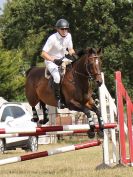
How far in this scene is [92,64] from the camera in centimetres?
995

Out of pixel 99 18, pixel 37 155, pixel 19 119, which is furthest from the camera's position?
pixel 99 18

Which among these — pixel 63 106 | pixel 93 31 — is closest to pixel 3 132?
pixel 63 106

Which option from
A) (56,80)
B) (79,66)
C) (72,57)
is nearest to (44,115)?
(56,80)

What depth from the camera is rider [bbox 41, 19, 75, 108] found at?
10352mm

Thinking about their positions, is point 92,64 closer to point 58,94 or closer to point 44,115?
point 58,94

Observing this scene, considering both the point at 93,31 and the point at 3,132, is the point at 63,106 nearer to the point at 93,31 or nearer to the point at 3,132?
the point at 3,132

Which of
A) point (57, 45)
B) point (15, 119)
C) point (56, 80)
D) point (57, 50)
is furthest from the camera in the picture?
point (15, 119)

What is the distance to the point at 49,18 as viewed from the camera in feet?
132

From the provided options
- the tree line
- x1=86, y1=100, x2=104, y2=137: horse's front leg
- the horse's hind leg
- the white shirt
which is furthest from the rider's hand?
the tree line

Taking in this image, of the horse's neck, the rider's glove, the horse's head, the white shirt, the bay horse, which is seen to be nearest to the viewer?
the horse's head

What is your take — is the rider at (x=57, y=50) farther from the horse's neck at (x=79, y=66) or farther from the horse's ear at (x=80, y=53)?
the horse's neck at (x=79, y=66)

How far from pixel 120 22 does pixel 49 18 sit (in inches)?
211

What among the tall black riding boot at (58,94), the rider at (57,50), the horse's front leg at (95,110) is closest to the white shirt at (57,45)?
the rider at (57,50)

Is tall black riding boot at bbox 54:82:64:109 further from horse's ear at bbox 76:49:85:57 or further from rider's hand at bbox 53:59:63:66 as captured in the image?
horse's ear at bbox 76:49:85:57
